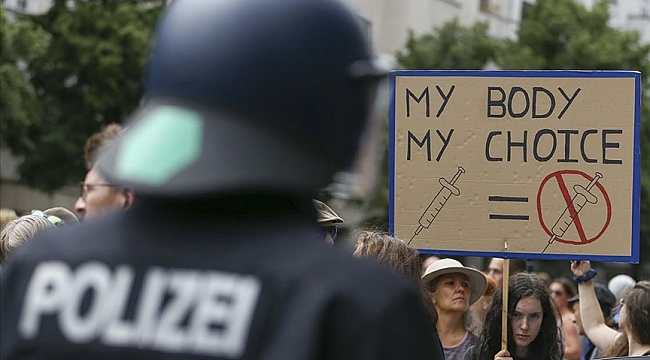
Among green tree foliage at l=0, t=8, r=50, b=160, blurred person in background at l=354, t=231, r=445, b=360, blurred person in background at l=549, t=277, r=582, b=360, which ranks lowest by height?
blurred person in background at l=549, t=277, r=582, b=360

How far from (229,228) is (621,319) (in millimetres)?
5207

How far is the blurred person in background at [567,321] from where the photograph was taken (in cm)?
796

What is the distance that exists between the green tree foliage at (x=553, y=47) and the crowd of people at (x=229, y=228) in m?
28.0

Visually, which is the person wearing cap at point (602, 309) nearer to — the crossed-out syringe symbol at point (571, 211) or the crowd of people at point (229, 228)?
the crossed-out syringe symbol at point (571, 211)

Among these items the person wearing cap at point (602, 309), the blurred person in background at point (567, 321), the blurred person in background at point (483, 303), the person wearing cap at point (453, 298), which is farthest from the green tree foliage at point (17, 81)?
the person wearing cap at point (453, 298)

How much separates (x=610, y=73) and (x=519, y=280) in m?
1.04

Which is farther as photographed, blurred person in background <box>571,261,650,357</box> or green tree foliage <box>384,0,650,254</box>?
green tree foliage <box>384,0,650,254</box>

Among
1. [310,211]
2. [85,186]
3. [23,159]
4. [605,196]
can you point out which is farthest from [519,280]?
[23,159]

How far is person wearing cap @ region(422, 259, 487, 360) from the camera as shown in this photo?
6176 millimetres

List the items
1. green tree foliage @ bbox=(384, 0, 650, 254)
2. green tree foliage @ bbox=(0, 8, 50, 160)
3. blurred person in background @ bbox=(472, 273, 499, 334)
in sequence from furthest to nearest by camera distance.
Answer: green tree foliage @ bbox=(384, 0, 650, 254)
green tree foliage @ bbox=(0, 8, 50, 160)
blurred person in background @ bbox=(472, 273, 499, 334)

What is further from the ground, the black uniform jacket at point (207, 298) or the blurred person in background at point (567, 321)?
the black uniform jacket at point (207, 298)

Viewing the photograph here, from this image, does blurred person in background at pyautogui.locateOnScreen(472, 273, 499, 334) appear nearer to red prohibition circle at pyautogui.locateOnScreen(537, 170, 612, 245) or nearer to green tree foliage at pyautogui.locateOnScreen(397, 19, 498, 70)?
red prohibition circle at pyautogui.locateOnScreen(537, 170, 612, 245)

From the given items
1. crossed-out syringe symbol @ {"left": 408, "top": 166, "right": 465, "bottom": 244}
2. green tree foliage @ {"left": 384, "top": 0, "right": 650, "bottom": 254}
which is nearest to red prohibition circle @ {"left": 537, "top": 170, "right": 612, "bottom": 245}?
crossed-out syringe symbol @ {"left": 408, "top": 166, "right": 465, "bottom": 244}

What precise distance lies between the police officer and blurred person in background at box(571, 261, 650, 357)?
4.88 meters
